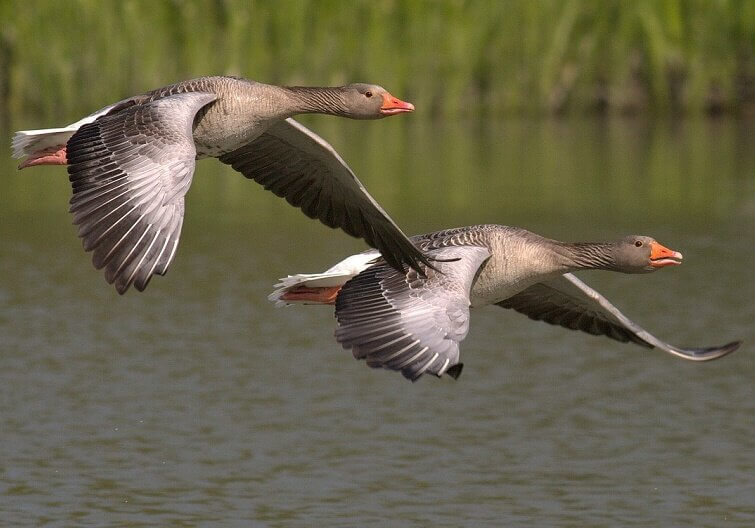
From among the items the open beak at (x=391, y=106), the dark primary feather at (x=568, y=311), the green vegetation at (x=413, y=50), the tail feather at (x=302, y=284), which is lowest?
the dark primary feather at (x=568, y=311)

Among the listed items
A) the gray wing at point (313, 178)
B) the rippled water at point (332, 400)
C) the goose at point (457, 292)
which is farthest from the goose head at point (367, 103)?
the rippled water at point (332, 400)

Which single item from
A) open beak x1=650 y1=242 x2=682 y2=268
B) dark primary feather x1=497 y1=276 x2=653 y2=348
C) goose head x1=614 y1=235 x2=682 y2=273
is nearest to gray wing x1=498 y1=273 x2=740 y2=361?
dark primary feather x1=497 y1=276 x2=653 y2=348

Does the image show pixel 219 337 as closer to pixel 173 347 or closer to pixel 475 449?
pixel 173 347

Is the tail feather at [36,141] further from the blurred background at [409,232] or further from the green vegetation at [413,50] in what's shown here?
the green vegetation at [413,50]

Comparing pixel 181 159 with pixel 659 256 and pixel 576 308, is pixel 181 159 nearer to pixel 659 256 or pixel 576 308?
pixel 659 256

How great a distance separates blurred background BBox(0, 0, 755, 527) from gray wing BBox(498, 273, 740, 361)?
40.5 inches

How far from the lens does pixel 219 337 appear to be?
723 inches

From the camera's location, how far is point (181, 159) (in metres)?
10.6

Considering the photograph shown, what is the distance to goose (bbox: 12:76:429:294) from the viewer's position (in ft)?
33.2

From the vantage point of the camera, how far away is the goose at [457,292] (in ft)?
36.0

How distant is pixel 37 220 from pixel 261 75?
738 cm

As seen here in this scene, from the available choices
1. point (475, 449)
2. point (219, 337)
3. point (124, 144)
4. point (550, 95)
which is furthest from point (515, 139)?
point (124, 144)

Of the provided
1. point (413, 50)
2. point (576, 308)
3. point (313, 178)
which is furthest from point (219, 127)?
point (413, 50)

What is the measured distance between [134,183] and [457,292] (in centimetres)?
226
